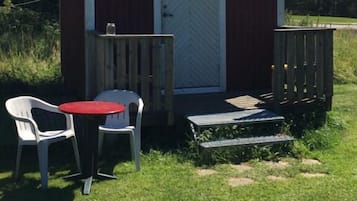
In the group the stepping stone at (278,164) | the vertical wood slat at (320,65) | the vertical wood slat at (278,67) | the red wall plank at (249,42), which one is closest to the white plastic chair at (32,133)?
the stepping stone at (278,164)

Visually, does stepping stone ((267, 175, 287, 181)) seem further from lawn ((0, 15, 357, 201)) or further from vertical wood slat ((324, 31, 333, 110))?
vertical wood slat ((324, 31, 333, 110))

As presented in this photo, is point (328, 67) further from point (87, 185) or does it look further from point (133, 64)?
point (87, 185)

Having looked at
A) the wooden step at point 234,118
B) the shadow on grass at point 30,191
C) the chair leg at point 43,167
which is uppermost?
the wooden step at point 234,118

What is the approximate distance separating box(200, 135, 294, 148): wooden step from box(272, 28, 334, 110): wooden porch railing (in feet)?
3.42

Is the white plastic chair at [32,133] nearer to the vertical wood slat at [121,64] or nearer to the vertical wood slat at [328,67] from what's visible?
the vertical wood slat at [121,64]

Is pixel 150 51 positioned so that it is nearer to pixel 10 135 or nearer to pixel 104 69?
pixel 104 69

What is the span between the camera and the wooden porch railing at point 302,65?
8.65 meters

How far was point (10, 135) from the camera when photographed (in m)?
8.34

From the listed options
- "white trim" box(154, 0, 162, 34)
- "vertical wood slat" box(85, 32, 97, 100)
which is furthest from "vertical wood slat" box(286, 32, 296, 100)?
"vertical wood slat" box(85, 32, 97, 100)

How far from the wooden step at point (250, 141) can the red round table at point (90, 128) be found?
1.37 m

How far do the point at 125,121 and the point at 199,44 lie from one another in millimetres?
3323

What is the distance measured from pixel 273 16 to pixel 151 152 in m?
3.97

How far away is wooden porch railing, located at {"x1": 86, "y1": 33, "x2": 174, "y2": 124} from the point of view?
796 centimetres

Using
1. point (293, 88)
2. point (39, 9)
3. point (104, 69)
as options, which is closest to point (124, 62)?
point (104, 69)
